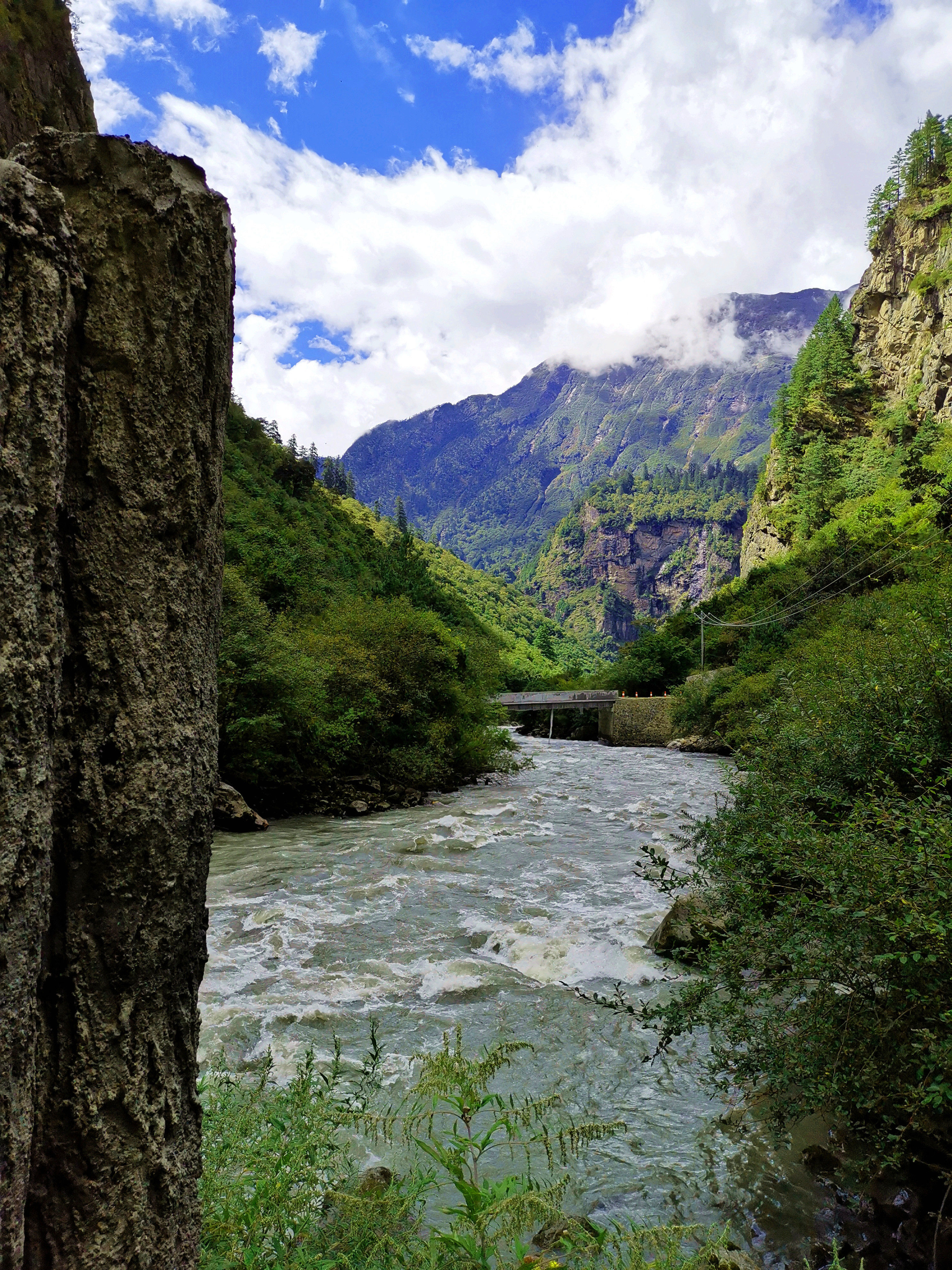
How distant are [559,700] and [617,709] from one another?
171 inches

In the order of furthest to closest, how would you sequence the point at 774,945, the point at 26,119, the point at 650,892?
the point at 26,119
the point at 650,892
the point at 774,945

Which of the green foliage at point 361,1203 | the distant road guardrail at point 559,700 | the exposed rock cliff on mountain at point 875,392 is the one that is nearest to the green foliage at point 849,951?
the green foliage at point 361,1203

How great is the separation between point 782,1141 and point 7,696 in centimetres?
608

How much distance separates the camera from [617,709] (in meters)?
53.6

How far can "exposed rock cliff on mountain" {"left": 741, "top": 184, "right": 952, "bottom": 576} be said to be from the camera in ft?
210

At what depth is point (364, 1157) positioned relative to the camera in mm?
5383

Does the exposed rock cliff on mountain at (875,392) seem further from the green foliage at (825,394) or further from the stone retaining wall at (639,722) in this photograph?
the stone retaining wall at (639,722)

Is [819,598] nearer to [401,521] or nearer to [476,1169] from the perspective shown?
[476,1169]

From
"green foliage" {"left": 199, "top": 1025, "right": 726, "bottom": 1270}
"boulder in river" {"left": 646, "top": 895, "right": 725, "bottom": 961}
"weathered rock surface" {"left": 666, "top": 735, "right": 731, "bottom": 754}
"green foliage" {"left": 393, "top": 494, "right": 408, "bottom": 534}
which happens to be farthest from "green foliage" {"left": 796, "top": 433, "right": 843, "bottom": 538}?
"green foliage" {"left": 199, "top": 1025, "right": 726, "bottom": 1270}

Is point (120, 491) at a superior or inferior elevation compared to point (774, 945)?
superior

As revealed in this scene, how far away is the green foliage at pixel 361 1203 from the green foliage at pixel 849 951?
4.02ft

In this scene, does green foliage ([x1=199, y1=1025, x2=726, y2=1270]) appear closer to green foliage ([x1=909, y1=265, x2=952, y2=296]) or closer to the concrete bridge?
the concrete bridge

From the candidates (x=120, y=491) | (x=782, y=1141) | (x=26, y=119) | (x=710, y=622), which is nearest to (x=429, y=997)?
(x=782, y=1141)

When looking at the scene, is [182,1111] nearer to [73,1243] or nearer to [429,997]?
[73,1243]
